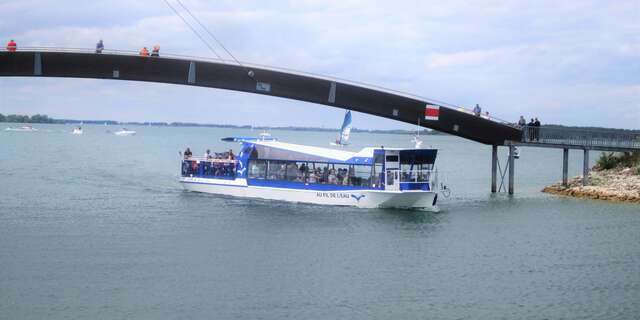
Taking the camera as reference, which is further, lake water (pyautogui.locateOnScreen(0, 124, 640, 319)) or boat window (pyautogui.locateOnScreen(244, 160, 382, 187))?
boat window (pyautogui.locateOnScreen(244, 160, 382, 187))

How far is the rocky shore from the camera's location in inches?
2041

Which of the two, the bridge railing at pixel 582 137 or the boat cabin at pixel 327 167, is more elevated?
the bridge railing at pixel 582 137

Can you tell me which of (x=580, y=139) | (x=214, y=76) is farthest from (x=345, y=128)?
(x=580, y=139)

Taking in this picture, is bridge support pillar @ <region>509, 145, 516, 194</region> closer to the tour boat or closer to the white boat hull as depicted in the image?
the tour boat

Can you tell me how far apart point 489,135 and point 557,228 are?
597 inches

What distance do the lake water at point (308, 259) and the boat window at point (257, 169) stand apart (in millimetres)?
1921

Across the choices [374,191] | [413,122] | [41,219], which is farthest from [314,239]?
[413,122]

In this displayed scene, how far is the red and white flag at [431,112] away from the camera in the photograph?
177 ft

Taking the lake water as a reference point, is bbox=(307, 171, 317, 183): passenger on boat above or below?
above

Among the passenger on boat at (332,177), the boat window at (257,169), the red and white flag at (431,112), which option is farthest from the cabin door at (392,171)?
the boat window at (257,169)

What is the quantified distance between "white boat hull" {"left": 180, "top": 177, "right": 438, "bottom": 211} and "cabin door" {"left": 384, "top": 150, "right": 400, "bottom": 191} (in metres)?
0.47

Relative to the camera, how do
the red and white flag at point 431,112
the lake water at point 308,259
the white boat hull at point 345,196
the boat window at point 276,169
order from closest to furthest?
the lake water at point 308,259
the white boat hull at point 345,196
the boat window at point 276,169
the red and white flag at point 431,112

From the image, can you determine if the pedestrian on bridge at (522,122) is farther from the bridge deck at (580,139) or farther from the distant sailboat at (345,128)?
the distant sailboat at (345,128)

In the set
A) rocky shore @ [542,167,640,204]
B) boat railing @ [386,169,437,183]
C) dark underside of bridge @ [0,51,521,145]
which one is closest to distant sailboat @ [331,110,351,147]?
dark underside of bridge @ [0,51,521,145]
